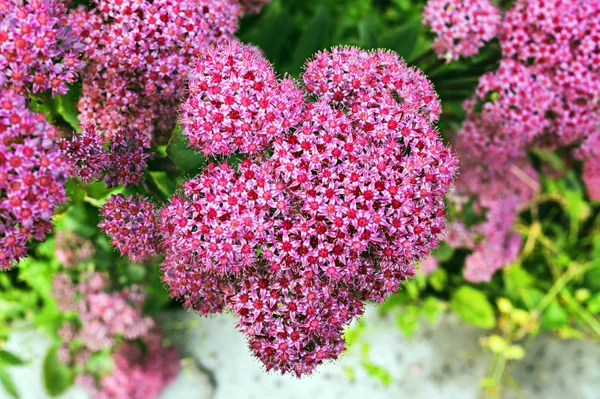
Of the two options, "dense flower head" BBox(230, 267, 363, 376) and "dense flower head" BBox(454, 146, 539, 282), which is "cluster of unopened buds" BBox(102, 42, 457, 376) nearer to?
"dense flower head" BBox(230, 267, 363, 376)

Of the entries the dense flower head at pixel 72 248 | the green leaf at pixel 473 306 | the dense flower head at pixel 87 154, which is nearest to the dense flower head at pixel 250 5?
the dense flower head at pixel 87 154

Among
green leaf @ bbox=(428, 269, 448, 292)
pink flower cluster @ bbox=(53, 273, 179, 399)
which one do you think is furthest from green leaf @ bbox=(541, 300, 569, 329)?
pink flower cluster @ bbox=(53, 273, 179, 399)

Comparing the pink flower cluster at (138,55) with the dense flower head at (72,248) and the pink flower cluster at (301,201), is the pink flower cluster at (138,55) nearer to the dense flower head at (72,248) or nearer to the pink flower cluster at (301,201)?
the pink flower cluster at (301,201)

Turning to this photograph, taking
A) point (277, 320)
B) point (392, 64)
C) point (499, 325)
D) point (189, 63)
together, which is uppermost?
point (392, 64)

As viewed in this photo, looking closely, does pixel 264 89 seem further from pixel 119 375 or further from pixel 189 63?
pixel 119 375

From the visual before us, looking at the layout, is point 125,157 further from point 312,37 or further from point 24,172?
point 312,37

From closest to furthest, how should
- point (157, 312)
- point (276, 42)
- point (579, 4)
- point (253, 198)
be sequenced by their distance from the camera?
point (253, 198)
point (579, 4)
point (276, 42)
point (157, 312)

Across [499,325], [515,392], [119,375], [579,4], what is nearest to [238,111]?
[579,4]
